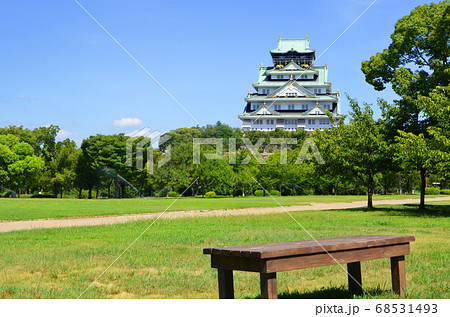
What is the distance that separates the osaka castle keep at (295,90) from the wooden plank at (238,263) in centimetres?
8333

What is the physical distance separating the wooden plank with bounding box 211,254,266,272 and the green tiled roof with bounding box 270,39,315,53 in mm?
116727

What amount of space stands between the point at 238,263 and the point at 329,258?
3.43ft

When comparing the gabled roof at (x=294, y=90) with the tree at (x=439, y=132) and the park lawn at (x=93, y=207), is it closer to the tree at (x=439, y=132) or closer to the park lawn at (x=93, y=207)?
the park lawn at (x=93, y=207)

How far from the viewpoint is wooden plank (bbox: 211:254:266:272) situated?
223 inches

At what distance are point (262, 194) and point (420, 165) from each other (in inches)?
1592

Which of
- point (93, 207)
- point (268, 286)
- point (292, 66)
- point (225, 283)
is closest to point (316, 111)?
point (292, 66)

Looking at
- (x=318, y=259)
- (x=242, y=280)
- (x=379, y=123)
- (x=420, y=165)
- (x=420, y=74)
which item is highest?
(x=420, y=74)

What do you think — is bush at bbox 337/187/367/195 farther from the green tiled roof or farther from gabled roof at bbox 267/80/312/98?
the green tiled roof

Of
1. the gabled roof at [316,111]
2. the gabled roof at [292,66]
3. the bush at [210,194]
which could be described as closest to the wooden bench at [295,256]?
the bush at [210,194]

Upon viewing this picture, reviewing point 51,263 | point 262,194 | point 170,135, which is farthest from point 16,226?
point 262,194

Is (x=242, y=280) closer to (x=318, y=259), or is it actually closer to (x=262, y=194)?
(x=318, y=259)

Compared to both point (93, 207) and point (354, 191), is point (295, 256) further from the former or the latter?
point (354, 191)

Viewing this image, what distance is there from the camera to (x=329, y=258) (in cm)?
610

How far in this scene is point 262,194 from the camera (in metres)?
65.6
